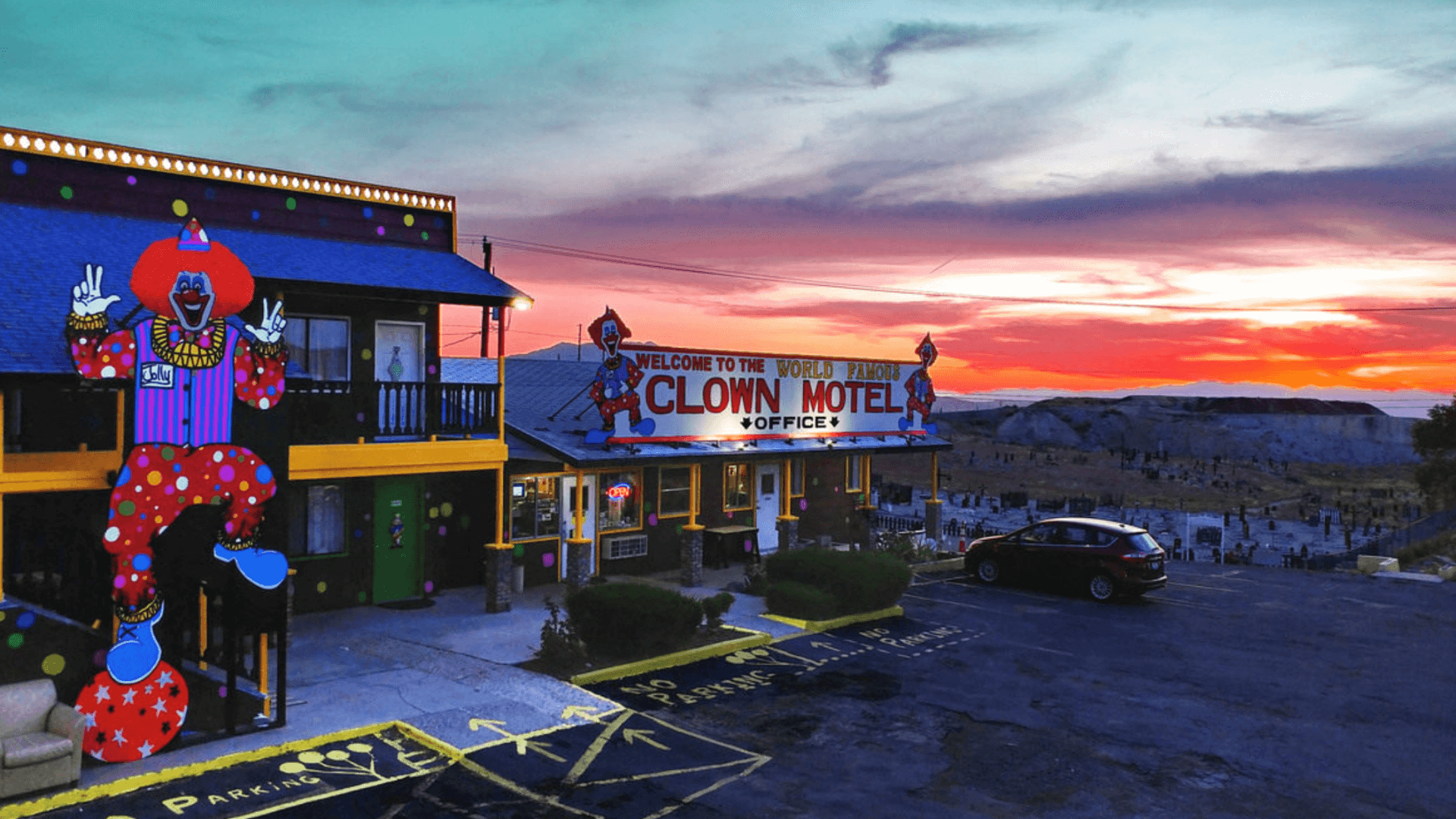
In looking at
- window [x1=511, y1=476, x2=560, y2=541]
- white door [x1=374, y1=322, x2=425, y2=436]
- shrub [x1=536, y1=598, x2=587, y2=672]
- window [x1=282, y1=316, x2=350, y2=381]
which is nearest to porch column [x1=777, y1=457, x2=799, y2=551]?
window [x1=511, y1=476, x2=560, y2=541]

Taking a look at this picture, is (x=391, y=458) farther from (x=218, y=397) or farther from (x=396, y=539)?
(x=218, y=397)

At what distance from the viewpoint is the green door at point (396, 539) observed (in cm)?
1817

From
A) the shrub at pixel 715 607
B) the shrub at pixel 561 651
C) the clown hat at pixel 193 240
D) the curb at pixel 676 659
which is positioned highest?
the clown hat at pixel 193 240

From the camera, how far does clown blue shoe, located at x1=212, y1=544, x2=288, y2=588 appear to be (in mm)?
10641

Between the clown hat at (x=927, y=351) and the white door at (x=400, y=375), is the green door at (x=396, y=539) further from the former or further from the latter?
the clown hat at (x=927, y=351)

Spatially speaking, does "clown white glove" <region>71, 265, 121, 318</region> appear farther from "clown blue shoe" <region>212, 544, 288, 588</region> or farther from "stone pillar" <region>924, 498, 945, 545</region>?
"stone pillar" <region>924, 498, 945, 545</region>

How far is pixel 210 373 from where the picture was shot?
10.5m

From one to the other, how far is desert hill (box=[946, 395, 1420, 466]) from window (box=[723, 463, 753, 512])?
13922 cm

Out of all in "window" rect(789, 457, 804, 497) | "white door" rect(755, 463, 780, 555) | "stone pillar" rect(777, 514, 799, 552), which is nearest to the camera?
"stone pillar" rect(777, 514, 799, 552)

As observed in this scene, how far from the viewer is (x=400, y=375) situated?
18.3m

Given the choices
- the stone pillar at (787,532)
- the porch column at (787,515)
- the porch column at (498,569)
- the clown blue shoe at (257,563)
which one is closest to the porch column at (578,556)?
the porch column at (498,569)

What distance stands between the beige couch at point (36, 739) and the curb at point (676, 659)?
585 cm

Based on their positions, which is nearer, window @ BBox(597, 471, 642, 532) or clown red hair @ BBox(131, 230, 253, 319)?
clown red hair @ BBox(131, 230, 253, 319)

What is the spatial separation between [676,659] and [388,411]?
22.3 feet
